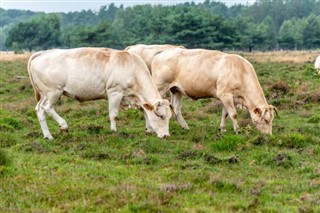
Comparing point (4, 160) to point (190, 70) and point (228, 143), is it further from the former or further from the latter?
point (190, 70)

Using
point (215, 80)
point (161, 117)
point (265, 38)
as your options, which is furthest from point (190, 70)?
point (265, 38)

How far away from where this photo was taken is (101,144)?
12.4 meters

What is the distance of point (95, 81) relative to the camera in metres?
13.6

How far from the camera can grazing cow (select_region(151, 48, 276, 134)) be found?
544 inches

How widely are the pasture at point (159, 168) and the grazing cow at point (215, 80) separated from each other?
23.5 inches

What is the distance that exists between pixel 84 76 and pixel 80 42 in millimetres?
74599

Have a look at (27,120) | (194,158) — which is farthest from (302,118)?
(27,120)

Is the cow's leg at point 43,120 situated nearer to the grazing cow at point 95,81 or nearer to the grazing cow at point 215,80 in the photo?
the grazing cow at point 95,81

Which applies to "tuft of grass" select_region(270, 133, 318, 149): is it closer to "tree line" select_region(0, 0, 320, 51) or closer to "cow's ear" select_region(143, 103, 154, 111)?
"cow's ear" select_region(143, 103, 154, 111)

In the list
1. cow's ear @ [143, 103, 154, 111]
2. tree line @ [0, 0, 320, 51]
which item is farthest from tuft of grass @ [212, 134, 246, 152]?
tree line @ [0, 0, 320, 51]

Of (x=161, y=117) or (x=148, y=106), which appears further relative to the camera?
(x=148, y=106)

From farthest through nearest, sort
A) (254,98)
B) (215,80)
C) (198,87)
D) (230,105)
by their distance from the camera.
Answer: (198,87), (215,80), (230,105), (254,98)

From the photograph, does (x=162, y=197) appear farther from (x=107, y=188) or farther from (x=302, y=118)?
(x=302, y=118)

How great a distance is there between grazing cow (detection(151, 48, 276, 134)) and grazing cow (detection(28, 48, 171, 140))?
1602 millimetres
